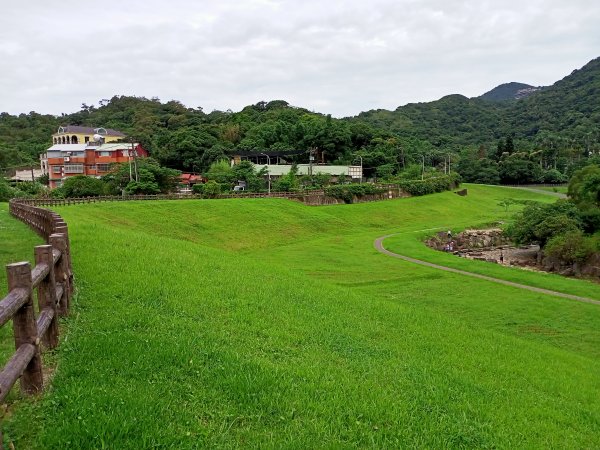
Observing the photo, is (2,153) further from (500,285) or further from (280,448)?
(280,448)

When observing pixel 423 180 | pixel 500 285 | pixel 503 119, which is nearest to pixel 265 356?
pixel 500 285

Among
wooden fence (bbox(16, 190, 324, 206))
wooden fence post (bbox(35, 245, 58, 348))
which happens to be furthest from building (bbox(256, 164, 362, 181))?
wooden fence post (bbox(35, 245, 58, 348))

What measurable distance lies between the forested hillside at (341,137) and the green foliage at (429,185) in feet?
32.9

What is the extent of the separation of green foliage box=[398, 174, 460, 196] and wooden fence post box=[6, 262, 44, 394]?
2977 inches

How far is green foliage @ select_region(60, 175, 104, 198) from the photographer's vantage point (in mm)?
56844

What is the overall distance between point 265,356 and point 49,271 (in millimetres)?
3268

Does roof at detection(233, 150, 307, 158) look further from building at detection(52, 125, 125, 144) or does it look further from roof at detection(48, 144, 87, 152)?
roof at detection(48, 144, 87, 152)

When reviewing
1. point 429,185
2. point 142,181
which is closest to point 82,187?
point 142,181

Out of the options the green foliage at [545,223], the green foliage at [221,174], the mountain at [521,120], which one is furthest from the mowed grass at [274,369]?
the mountain at [521,120]

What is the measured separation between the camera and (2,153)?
7294 centimetres

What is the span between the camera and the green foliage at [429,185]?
259ft

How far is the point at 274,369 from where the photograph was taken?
22.4ft

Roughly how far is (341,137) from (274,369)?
96.3 metres

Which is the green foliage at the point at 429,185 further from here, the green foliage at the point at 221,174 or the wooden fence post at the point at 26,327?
the wooden fence post at the point at 26,327
